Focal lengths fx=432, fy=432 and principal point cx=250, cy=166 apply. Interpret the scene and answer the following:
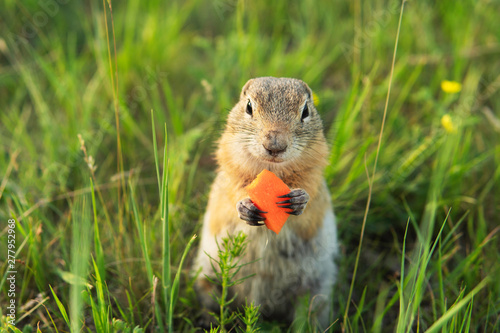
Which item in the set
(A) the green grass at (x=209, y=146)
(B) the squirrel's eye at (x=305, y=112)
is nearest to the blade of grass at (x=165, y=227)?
(A) the green grass at (x=209, y=146)

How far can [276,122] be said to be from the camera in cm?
262

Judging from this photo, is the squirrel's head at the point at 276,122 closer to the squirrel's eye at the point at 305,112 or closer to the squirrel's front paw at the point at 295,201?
the squirrel's eye at the point at 305,112

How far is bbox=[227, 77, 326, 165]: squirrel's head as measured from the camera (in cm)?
254

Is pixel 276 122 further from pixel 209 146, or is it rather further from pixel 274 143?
pixel 209 146

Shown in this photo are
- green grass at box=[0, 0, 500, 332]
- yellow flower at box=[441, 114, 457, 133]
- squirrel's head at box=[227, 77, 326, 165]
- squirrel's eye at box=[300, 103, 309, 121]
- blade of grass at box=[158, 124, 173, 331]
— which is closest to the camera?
blade of grass at box=[158, 124, 173, 331]

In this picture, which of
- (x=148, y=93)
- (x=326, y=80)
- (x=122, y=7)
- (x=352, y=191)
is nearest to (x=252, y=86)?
(x=352, y=191)

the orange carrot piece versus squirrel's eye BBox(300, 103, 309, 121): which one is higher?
squirrel's eye BBox(300, 103, 309, 121)

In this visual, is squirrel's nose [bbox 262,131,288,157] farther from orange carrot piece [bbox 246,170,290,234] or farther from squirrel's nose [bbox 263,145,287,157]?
orange carrot piece [bbox 246,170,290,234]

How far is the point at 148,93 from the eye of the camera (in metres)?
4.92

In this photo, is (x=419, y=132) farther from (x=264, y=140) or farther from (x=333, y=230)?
(x=264, y=140)

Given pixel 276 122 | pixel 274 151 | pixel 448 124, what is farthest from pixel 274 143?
pixel 448 124

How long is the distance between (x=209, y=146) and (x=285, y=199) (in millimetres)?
2091

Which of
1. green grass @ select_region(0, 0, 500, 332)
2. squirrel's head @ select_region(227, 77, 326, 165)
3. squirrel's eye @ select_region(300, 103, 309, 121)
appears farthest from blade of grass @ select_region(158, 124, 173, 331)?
squirrel's eye @ select_region(300, 103, 309, 121)

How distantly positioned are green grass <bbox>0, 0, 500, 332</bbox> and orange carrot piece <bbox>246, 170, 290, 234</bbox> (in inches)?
20.8
